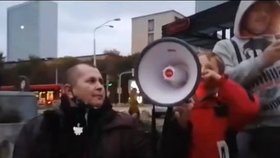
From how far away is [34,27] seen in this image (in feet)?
6.36

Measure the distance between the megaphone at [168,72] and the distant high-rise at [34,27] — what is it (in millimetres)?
495

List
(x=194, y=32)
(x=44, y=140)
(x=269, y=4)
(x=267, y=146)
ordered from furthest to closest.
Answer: (x=44, y=140)
(x=194, y=32)
(x=267, y=146)
(x=269, y=4)

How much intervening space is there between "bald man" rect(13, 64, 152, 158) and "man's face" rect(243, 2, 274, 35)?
0.65 meters

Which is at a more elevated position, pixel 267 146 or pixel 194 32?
pixel 194 32

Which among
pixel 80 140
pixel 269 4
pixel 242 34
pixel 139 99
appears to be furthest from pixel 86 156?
pixel 269 4

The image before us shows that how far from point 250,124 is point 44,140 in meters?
0.83

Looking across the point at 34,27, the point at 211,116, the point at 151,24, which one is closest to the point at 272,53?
the point at 211,116

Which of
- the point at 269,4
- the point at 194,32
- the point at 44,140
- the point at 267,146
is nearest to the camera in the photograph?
the point at 269,4

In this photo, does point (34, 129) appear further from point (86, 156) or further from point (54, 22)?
point (54, 22)

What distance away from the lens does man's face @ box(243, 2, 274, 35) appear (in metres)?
1.49

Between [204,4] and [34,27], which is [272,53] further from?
[34,27]

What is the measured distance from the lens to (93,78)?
6.45ft

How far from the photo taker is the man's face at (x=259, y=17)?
1489 mm

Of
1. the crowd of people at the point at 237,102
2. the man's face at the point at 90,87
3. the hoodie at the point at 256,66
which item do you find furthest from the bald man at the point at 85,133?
the hoodie at the point at 256,66
